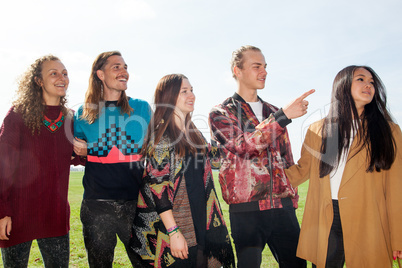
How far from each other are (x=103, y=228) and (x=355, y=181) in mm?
2391

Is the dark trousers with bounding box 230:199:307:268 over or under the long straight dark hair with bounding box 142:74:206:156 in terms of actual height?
under

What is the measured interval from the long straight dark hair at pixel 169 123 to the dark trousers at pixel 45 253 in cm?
131

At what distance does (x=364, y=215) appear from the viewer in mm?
2660

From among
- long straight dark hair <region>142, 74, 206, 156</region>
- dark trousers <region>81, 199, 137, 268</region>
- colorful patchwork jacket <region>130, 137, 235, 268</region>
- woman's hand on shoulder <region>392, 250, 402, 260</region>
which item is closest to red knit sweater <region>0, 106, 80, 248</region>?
dark trousers <region>81, 199, 137, 268</region>

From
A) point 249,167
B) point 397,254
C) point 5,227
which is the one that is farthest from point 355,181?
point 5,227

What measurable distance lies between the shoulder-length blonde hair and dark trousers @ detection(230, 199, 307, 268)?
1678mm

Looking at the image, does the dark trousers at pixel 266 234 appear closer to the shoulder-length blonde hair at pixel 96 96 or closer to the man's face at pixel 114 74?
the shoulder-length blonde hair at pixel 96 96

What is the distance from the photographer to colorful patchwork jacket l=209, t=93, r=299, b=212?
2.89m

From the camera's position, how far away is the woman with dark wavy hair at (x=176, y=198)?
2.58 m

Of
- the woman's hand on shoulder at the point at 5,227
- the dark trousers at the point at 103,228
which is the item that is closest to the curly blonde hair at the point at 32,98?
the woman's hand on shoulder at the point at 5,227

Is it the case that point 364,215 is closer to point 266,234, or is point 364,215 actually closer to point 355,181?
point 355,181

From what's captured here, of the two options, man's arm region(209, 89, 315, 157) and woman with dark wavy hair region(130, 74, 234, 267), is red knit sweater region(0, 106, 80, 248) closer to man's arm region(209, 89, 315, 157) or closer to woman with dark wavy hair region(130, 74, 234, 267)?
woman with dark wavy hair region(130, 74, 234, 267)

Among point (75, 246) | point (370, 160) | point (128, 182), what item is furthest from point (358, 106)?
point (75, 246)

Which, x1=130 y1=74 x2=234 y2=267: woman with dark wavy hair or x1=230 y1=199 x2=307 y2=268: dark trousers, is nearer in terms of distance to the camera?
x1=130 y1=74 x2=234 y2=267: woman with dark wavy hair
